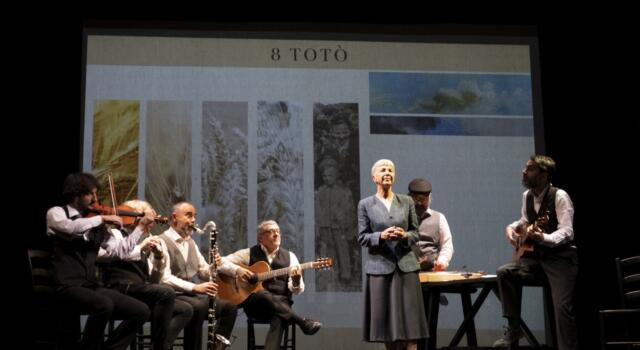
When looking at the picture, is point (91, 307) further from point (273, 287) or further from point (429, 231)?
point (429, 231)

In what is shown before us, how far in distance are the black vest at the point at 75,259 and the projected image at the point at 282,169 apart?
215 cm

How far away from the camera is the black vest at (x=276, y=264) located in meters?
6.25

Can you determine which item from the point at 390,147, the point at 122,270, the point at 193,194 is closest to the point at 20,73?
the point at 193,194

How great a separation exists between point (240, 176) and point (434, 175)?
5.49 ft

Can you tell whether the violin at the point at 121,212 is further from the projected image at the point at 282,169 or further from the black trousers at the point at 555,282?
the black trousers at the point at 555,282

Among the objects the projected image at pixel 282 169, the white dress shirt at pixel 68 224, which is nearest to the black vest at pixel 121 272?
the white dress shirt at pixel 68 224

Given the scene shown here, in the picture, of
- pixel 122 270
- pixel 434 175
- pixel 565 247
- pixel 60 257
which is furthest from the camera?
pixel 434 175

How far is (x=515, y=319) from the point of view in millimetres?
5273

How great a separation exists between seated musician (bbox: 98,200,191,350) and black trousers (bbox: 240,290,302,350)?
23.2 inches

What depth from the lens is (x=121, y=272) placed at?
5617 millimetres

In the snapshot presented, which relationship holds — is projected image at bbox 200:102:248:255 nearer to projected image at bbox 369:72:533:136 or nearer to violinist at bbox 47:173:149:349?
projected image at bbox 369:72:533:136

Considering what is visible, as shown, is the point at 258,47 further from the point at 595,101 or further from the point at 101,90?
the point at 595,101

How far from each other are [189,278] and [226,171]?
4.27 feet

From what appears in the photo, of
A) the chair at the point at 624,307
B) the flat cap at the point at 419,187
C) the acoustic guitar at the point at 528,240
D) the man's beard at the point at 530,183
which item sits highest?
the flat cap at the point at 419,187
